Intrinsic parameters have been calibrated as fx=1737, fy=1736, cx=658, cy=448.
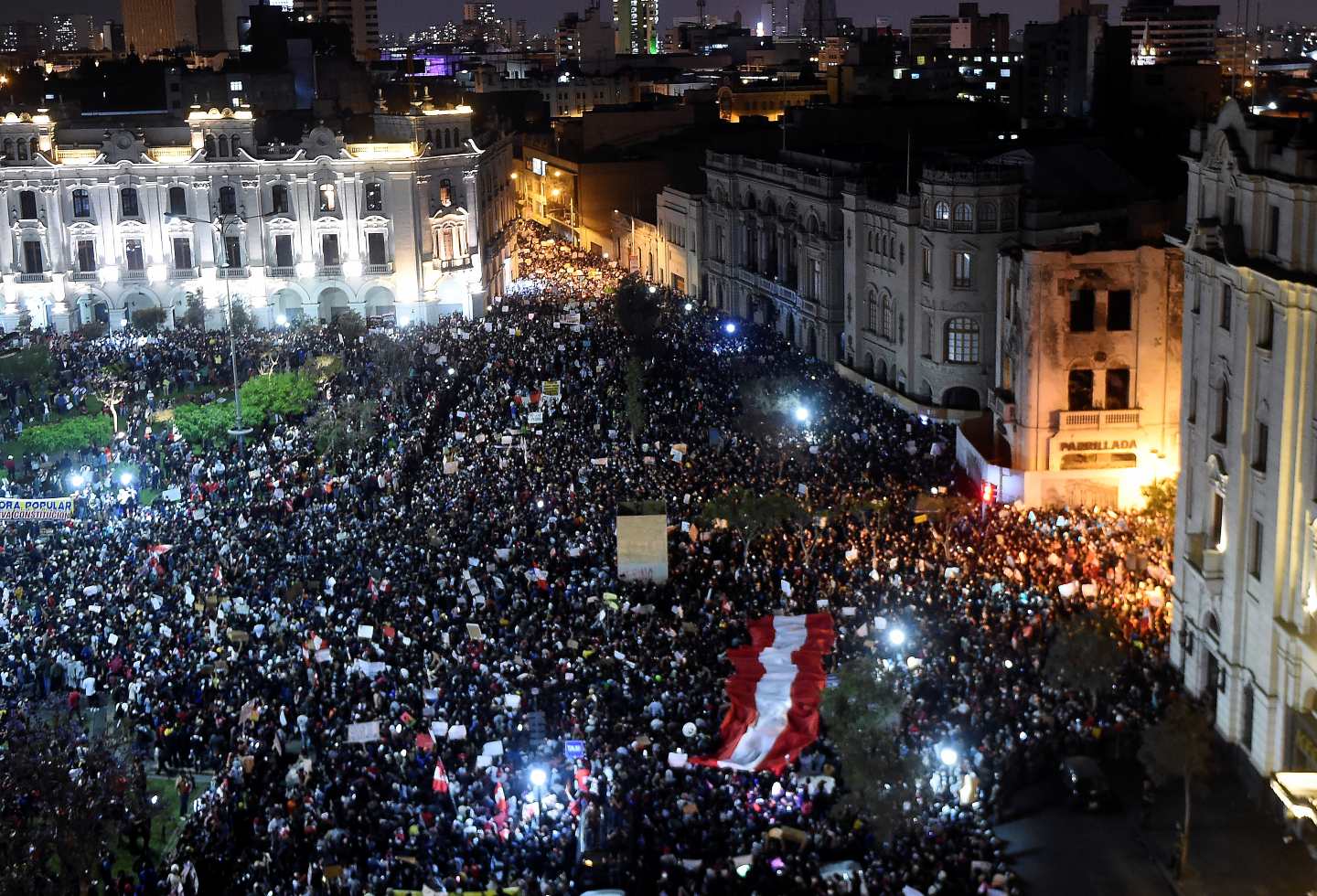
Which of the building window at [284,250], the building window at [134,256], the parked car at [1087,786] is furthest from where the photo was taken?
the building window at [134,256]

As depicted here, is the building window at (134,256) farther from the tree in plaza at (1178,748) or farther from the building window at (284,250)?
→ the tree in plaza at (1178,748)

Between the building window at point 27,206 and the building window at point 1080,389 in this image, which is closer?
the building window at point 1080,389

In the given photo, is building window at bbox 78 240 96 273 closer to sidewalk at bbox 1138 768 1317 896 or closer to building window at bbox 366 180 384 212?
building window at bbox 366 180 384 212

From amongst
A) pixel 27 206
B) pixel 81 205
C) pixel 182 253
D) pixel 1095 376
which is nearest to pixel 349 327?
pixel 182 253

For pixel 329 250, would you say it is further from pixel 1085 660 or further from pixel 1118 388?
pixel 1085 660

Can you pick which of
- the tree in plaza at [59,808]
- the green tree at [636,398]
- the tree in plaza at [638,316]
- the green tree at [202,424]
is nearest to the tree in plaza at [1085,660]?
the tree in plaza at [59,808]

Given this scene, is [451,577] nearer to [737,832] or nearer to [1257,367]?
[737,832]
